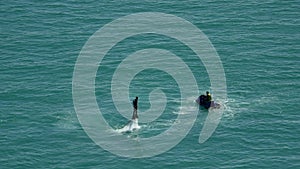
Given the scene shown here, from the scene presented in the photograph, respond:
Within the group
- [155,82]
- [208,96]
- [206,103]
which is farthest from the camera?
[155,82]

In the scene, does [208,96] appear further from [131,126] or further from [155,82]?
[131,126]

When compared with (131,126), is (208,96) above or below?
above

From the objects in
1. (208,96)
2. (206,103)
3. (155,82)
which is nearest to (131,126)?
(206,103)

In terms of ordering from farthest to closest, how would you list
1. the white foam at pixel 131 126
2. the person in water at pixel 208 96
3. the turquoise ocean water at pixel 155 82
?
the person in water at pixel 208 96 < the white foam at pixel 131 126 < the turquoise ocean water at pixel 155 82

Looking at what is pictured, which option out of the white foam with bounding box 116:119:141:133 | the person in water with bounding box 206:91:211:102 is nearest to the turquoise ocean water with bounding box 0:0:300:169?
the white foam with bounding box 116:119:141:133

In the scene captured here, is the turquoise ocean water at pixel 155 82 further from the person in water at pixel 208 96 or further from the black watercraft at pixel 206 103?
the person in water at pixel 208 96

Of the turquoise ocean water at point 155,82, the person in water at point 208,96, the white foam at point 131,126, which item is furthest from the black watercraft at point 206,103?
the white foam at point 131,126

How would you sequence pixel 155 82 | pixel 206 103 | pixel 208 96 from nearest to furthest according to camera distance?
pixel 208 96, pixel 206 103, pixel 155 82

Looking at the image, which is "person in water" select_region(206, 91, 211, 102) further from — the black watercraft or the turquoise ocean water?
the turquoise ocean water

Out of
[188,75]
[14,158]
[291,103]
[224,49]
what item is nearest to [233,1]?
[224,49]
